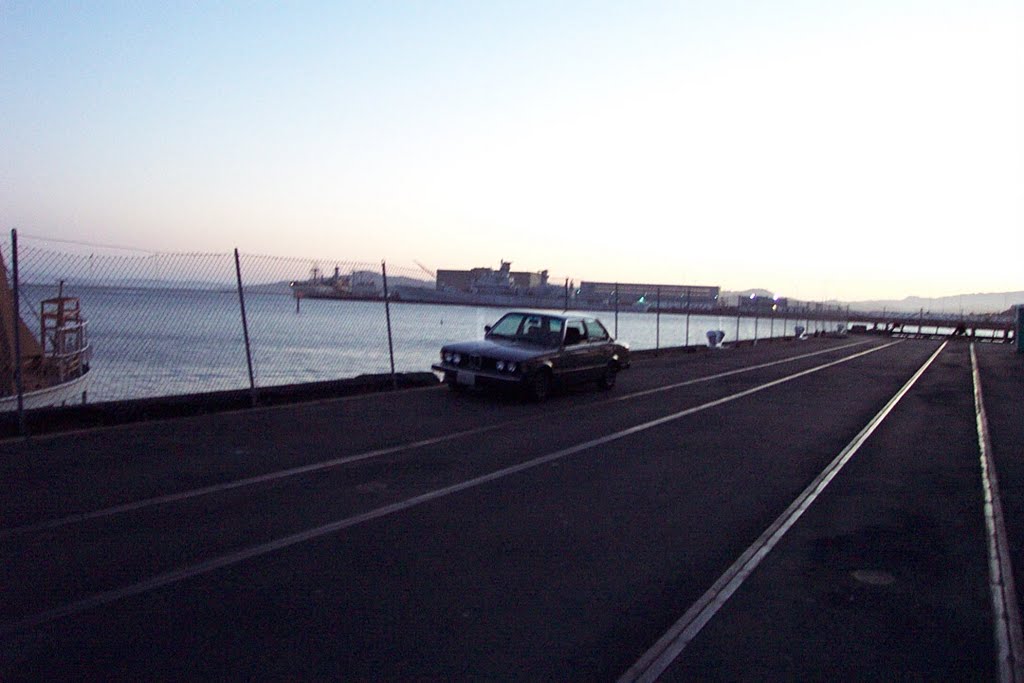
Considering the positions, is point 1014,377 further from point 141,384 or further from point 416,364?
point 141,384

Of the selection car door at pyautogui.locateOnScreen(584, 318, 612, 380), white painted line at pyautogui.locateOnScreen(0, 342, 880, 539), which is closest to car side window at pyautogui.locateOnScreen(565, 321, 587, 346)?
car door at pyautogui.locateOnScreen(584, 318, 612, 380)

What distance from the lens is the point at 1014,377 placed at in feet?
85.5

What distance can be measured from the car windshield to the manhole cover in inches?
379

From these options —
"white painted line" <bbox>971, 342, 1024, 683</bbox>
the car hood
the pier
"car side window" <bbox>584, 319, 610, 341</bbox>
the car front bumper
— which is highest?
"car side window" <bbox>584, 319, 610, 341</bbox>

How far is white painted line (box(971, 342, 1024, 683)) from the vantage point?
4613 mm

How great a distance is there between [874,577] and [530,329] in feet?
34.1

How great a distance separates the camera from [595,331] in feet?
55.4

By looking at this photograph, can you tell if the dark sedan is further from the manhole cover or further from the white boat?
the manhole cover

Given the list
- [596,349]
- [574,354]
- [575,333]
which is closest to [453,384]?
[574,354]

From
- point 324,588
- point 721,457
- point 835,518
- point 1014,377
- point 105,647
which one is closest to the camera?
point 105,647

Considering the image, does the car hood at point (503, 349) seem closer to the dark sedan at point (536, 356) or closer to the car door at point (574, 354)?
the dark sedan at point (536, 356)

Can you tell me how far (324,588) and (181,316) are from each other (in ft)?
29.9

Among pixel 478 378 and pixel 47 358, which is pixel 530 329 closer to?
pixel 478 378

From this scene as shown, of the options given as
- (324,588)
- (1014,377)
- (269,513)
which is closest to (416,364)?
(269,513)
